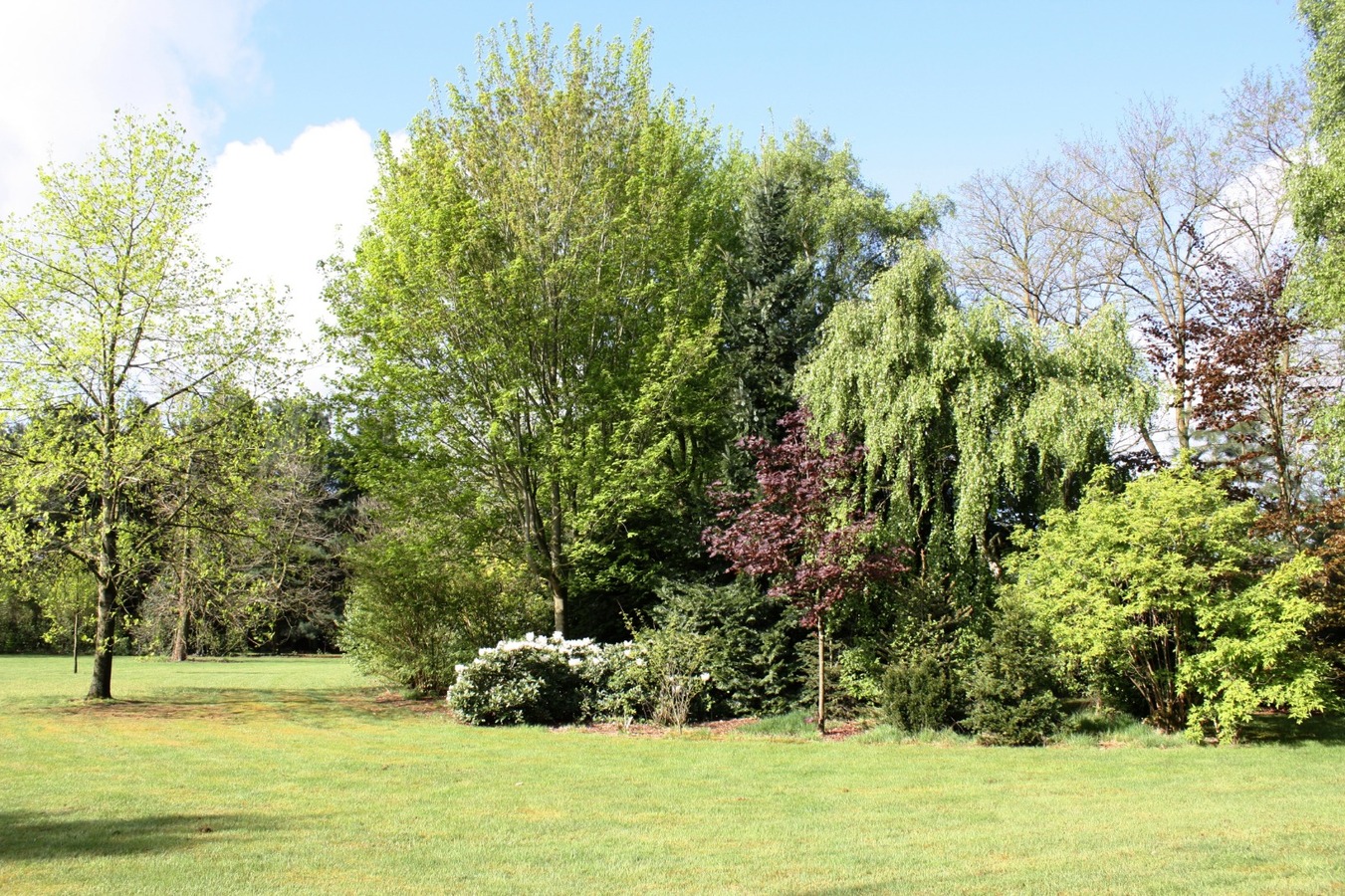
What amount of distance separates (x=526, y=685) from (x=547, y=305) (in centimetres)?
730

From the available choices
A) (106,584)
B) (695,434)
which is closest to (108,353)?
(106,584)

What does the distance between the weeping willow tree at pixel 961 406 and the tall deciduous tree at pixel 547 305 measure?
325cm

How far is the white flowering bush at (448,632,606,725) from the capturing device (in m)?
14.4

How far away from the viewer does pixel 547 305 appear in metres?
17.2

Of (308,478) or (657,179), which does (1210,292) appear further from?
(308,478)

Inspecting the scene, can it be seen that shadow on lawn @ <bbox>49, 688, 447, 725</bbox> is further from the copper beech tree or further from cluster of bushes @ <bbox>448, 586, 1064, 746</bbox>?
the copper beech tree

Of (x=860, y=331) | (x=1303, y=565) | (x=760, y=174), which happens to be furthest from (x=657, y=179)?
(x=1303, y=565)

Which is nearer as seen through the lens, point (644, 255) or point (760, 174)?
point (644, 255)

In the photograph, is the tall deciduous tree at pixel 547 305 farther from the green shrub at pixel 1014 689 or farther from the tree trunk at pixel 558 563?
the green shrub at pixel 1014 689

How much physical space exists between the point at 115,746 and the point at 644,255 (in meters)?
12.1

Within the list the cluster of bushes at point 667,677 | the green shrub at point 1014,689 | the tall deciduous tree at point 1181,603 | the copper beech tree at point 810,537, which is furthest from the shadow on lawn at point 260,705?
the tall deciduous tree at point 1181,603

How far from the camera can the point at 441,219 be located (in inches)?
644

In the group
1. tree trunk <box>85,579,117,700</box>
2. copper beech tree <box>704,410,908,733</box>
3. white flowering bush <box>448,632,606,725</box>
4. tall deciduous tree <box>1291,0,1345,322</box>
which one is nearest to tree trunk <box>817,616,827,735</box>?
copper beech tree <box>704,410,908,733</box>

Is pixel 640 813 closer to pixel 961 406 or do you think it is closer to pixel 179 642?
pixel 961 406
